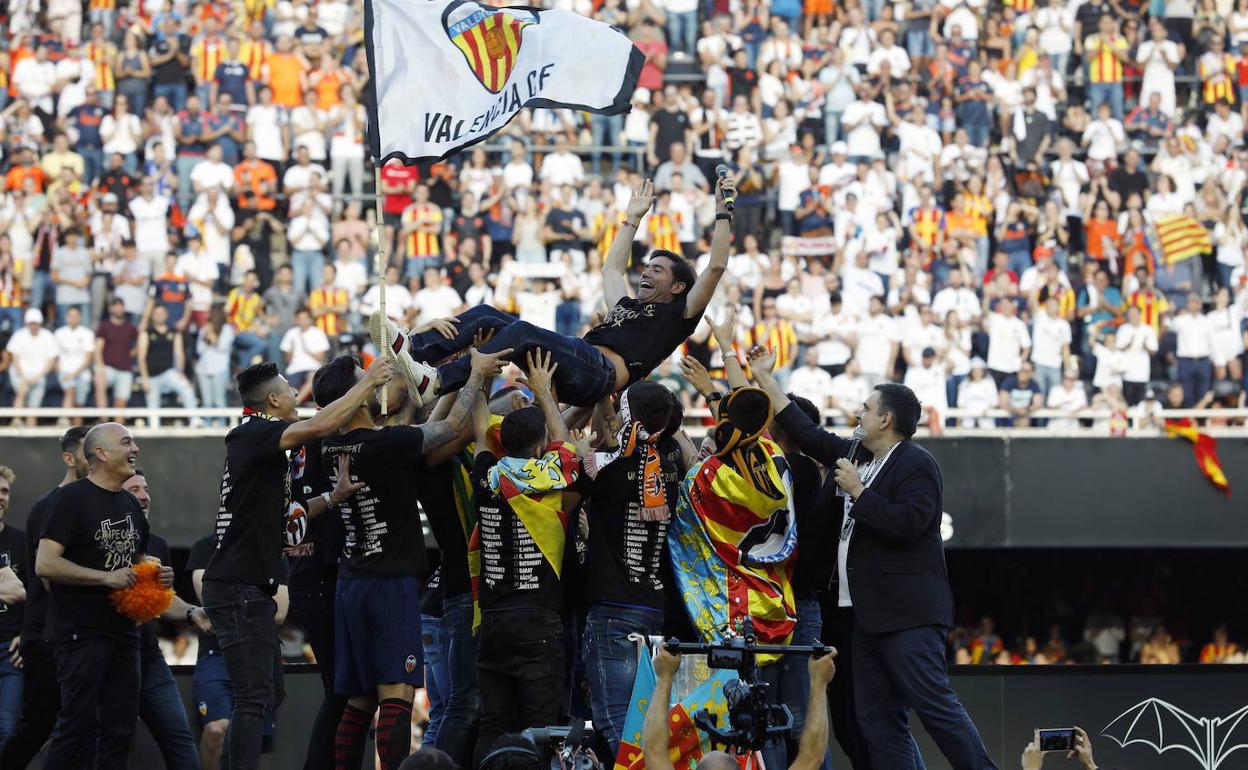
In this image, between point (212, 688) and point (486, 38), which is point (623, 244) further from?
point (212, 688)

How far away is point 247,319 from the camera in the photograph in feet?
59.7

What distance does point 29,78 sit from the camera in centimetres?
2062

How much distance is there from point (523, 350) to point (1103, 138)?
13.8 meters

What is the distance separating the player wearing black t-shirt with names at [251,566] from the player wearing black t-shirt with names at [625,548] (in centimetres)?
116

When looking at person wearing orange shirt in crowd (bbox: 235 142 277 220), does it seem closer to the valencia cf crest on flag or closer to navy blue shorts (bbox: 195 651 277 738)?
navy blue shorts (bbox: 195 651 277 738)

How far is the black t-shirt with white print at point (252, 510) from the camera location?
8750 mm

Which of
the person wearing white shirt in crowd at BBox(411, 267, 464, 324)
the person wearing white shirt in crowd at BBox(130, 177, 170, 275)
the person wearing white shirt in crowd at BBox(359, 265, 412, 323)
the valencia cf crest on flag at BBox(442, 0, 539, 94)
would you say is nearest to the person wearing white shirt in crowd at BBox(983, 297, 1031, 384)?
the person wearing white shirt in crowd at BBox(411, 267, 464, 324)

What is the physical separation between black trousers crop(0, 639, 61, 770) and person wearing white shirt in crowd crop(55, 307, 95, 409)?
7764mm

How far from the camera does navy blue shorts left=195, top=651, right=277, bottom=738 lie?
10523 mm

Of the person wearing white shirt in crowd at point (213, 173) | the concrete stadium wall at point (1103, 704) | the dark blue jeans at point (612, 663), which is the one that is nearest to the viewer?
the dark blue jeans at point (612, 663)

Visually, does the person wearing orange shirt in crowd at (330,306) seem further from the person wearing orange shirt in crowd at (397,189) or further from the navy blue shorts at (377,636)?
the navy blue shorts at (377,636)

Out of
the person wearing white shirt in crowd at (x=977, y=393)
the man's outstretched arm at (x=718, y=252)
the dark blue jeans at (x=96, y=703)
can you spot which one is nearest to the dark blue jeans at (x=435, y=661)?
the dark blue jeans at (x=96, y=703)

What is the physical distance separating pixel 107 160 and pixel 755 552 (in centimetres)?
1324

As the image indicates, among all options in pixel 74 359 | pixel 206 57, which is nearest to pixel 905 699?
pixel 74 359
